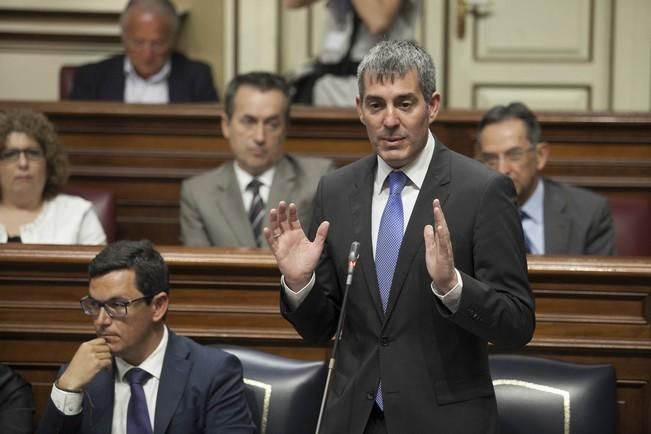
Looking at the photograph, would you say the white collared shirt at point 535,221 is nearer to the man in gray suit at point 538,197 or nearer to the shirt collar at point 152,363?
the man in gray suit at point 538,197

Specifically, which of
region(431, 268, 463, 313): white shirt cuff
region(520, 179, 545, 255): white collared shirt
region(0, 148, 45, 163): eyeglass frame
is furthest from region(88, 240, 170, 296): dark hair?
region(520, 179, 545, 255): white collared shirt

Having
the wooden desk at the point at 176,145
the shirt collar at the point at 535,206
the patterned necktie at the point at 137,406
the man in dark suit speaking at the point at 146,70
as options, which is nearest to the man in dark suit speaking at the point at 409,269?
the patterned necktie at the point at 137,406

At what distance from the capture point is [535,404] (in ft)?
8.73

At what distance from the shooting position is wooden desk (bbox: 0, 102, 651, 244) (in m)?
4.32

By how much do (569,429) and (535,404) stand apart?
3.7 inches

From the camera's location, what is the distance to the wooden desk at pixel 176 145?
432cm

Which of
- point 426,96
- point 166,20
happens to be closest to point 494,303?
point 426,96

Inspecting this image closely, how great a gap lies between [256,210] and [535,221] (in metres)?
0.93

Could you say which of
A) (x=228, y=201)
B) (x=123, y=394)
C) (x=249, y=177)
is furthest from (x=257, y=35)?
(x=123, y=394)

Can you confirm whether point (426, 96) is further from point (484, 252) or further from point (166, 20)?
point (166, 20)

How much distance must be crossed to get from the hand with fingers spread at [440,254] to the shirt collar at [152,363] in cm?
97

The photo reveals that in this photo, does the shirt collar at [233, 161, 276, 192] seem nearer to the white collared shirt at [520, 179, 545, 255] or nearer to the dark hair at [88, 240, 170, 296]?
the white collared shirt at [520, 179, 545, 255]

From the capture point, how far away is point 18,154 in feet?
12.6

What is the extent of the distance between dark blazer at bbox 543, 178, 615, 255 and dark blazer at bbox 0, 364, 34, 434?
174 cm
